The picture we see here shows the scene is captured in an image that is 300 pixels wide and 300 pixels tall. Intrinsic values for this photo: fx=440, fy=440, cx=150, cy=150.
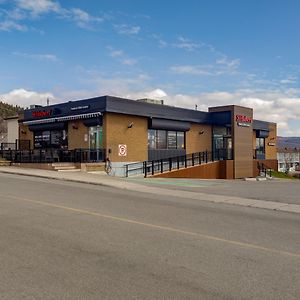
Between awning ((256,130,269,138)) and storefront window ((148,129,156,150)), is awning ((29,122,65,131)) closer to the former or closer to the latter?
storefront window ((148,129,156,150))

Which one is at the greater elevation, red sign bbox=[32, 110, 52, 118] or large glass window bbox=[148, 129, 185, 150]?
red sign bbox=[32, 110, 52, 118]

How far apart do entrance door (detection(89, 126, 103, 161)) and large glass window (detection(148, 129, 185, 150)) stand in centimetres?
474

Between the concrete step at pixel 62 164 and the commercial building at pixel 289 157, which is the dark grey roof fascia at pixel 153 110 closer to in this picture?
the concrete step at pixel 62 164

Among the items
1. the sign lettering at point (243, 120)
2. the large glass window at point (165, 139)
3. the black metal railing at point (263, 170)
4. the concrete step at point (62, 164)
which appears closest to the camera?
the concrete step at point (62, 164)

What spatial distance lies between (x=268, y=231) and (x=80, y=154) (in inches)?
889

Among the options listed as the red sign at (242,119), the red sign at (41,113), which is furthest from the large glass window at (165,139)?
the red sign at (41,113)

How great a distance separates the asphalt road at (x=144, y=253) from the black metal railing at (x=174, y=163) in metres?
19.4

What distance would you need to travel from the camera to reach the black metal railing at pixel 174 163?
107 ft

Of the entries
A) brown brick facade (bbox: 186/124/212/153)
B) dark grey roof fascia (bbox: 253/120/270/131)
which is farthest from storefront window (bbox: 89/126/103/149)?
dark grey roof fascia (bbox: 253/120/270/131)

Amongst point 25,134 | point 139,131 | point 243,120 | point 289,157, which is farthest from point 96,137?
point 289,157

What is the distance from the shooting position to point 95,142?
108 ft

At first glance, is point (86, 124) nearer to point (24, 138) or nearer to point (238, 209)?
point (24, 138)

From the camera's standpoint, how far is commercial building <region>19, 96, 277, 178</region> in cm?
3216

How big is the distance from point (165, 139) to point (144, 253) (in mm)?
30026
